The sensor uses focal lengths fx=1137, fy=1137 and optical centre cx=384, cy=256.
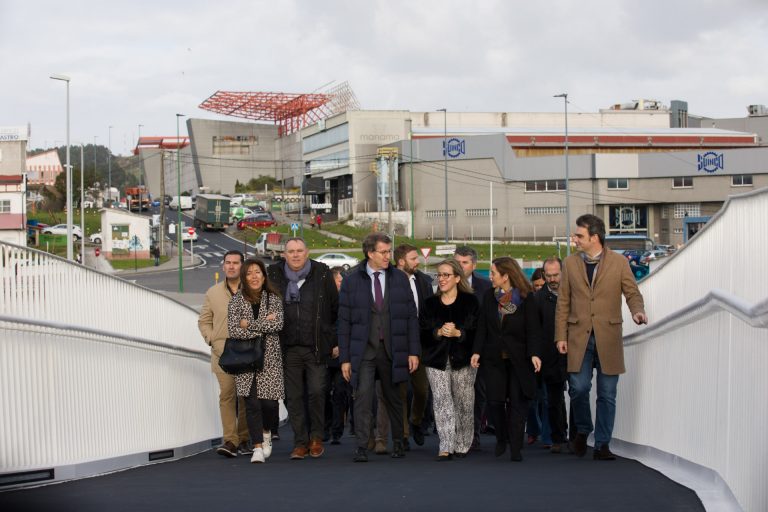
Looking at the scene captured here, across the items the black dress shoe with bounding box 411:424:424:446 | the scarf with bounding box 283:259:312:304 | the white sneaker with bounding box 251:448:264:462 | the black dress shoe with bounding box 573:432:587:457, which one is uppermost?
the scarf with bounding box 283:259:312:304

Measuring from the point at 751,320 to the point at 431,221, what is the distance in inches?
3780

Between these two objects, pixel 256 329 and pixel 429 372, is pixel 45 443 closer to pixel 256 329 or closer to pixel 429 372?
pixel 256 329

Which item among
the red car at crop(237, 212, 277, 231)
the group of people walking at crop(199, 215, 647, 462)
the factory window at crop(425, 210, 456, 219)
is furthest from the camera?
the red car at crop(237, 212, 277, 231)

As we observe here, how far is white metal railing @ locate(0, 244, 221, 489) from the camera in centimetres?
825

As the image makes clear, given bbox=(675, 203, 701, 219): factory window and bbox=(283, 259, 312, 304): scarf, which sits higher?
bbox=(675, 203, 701, 219): factory window

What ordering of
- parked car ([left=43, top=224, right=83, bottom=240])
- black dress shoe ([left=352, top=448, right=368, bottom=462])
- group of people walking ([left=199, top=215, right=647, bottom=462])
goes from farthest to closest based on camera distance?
parked car ([left=43, top=224, right=83, bottom=240]) < black dress shoe ([left=352, top=448, right=368, bottom=462]) < group of people walking ([left=199, top=215, right=647, bottom=462])

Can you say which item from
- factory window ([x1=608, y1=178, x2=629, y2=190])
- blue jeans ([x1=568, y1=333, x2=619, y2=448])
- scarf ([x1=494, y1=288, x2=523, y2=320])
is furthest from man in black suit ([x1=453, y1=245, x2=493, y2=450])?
factory window ([x1=608, y1=178, x2=629, y2=190])

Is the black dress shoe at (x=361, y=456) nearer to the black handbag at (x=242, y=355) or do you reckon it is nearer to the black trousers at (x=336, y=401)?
the black handbag at (x=242, y=355)

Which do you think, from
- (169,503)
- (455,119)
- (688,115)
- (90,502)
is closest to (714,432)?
(169,503)

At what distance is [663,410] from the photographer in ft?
29.8

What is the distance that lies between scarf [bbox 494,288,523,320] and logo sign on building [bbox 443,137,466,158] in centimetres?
9044

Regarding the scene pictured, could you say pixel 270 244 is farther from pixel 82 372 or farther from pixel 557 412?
pixel 82 372

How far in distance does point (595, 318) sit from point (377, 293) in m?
2.09

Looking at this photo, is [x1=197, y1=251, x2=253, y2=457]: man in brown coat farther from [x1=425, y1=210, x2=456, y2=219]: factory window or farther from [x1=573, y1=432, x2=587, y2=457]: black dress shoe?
[x1=425, y1=210, x2=456, y2=219]: factory window
